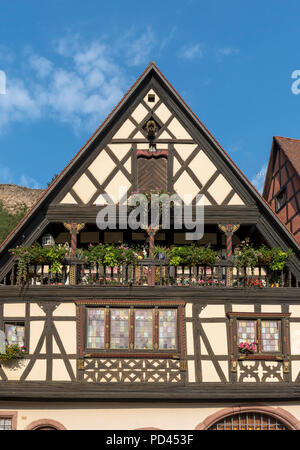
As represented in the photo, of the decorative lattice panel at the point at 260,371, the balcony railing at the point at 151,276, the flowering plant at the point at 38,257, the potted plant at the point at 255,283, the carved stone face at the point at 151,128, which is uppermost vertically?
the carved stone face at the point at 151,128

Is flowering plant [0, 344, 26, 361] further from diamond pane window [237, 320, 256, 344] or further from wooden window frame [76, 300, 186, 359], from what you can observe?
diamond pane window [237, 320, 256, 344]

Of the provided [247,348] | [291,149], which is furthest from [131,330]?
[291,149]

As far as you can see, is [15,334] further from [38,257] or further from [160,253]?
[160,253]

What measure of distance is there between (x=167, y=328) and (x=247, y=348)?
7.91ft

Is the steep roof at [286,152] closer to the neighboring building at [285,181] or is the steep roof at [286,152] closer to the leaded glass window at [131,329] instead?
the neighboring building at [285,181]

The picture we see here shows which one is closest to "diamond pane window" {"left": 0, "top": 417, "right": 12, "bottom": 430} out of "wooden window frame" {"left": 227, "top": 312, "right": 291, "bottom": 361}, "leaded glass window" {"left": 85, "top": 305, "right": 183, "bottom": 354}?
"leaded glass window" {"left": 85, "top": 305, "right": 183, "bottom": 354}

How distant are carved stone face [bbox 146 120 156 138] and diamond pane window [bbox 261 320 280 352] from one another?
6.94 meters

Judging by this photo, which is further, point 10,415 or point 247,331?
point 247,331

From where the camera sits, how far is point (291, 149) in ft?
72.3

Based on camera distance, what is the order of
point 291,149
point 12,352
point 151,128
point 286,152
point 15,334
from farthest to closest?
point 291,149 → point 286,152 → point 151,128 → point 15,334 → point 12,352

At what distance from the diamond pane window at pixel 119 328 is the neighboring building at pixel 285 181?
860 cm

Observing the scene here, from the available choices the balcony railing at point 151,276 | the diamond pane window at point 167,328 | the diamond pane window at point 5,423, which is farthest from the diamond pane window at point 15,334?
the diamond pane window at point 167,328

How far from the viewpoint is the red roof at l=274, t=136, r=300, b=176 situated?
20.9 m

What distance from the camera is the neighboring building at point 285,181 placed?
20391 millimetres
